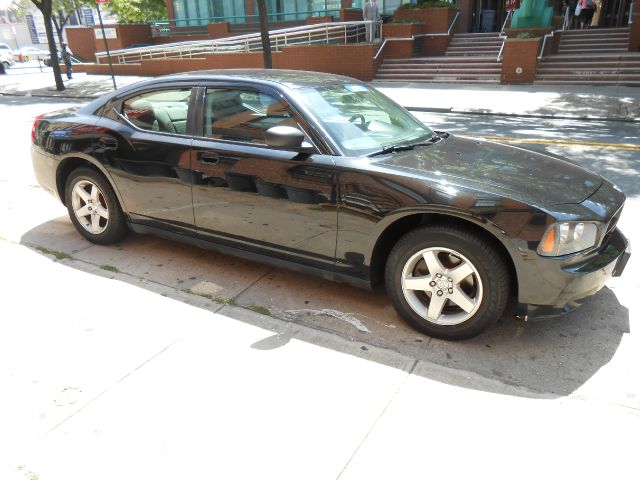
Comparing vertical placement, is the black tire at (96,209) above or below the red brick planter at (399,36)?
below

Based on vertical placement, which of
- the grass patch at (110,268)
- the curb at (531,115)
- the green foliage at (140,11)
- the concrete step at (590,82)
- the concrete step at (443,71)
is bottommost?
the curb at (531,115)

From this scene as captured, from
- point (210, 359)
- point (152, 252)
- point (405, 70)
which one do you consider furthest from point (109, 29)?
point (210, 359)

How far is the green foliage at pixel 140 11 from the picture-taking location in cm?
3116

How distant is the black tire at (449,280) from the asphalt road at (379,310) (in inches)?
5.8

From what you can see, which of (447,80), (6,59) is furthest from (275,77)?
(6,59)

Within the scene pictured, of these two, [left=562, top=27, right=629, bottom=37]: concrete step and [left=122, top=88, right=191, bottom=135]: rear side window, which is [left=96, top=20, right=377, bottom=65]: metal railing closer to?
[left=562, top=27, right=629, bottom=37]: concrete step

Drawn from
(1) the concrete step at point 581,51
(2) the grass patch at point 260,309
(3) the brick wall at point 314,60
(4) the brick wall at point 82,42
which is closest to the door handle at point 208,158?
(2) the grass patch at point 260,309

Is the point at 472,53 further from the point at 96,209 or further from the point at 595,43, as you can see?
the point at 96,209

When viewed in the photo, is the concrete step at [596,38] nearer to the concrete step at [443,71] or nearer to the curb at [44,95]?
the concrete step at [443,71]

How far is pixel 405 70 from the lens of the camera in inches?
722

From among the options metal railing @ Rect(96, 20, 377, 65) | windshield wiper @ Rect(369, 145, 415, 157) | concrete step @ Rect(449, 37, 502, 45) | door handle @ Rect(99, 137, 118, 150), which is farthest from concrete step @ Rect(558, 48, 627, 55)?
door handle @ Rect(99, 137, 118, 150)

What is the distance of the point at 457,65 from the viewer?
18.0 meters

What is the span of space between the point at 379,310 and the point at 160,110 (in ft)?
7.82

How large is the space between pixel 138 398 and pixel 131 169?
213 cm
